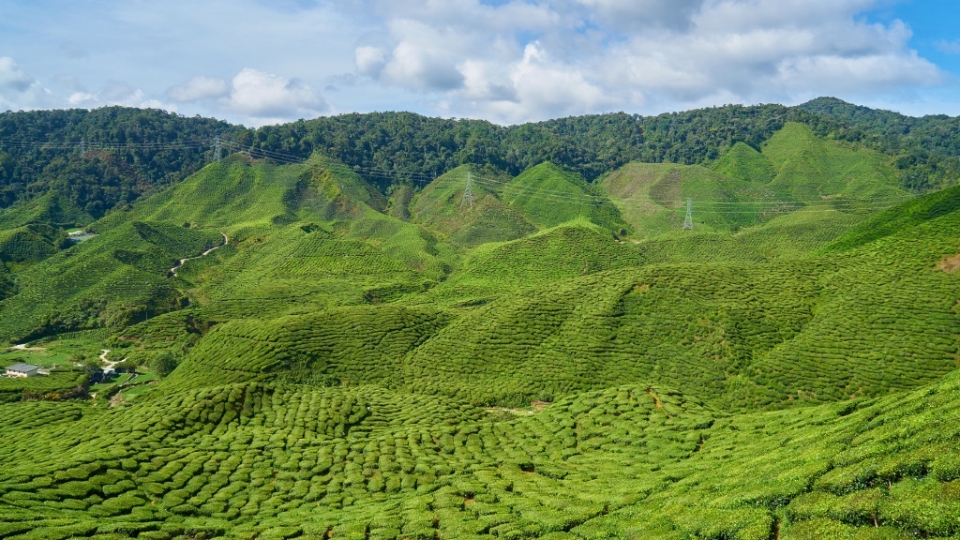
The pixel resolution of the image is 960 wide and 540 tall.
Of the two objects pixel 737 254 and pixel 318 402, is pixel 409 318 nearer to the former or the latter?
pixel 318 402

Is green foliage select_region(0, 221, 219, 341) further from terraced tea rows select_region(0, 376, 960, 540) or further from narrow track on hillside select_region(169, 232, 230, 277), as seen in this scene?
terraced tea rows select_region(0, 376, 960, 540)

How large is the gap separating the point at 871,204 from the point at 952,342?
136m

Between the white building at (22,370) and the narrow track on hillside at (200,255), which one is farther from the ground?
the narrow track on hillside at (200,255)

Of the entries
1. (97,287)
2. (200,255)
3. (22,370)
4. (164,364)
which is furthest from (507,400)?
(200,255)

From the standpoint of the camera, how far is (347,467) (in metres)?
47.3

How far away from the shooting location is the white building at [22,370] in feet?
288

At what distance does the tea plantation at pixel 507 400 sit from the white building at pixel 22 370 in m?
3.01

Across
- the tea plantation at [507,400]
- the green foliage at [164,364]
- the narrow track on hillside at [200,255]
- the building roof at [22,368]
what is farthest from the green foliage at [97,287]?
the green foliage at [164,364]

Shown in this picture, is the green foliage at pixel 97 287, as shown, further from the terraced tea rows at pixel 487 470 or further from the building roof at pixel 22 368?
the terraced tea rows at pixel 487 470

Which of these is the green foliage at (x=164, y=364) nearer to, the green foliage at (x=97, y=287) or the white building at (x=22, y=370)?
the white building at (x=22, y=370)

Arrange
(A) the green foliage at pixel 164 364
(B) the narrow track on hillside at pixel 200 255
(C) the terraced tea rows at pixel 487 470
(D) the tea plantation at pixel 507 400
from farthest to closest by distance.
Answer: (B) the narrow track on hillside at pixel 200 255, (A) the green foliage at pixel 164 364, (D) the tea plantation at pixel 507 400, (C) the terraced tea rows at pixel 487 470

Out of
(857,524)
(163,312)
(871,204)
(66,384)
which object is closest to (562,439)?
(857,524)

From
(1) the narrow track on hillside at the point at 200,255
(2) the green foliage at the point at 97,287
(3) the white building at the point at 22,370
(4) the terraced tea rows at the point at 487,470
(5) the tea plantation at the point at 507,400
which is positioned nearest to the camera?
(4) the terraced tea rows at the point at 487,470

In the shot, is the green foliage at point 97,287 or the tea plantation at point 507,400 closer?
the tea plantation at point 507,400
